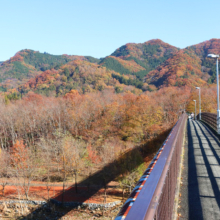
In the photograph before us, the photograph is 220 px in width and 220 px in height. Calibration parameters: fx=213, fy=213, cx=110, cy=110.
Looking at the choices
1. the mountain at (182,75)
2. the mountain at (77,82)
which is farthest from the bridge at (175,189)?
the mountain at (77,82)

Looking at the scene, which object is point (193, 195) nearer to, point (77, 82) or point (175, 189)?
point (175, 189)

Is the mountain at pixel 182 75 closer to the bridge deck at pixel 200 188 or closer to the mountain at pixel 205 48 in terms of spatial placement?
the mountain at pixel 205 48

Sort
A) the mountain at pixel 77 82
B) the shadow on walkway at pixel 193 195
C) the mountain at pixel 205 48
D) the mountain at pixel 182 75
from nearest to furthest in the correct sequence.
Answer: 1. the shadow on walkway at pixel 193 195
2. the mountain at pixel 182 75
3. the mountain at pixel 77 82
4. the mountain at pixel 205 48

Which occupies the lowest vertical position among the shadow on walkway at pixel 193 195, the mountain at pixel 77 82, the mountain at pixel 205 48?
Result: the shadow on walkway at pixel 193 195

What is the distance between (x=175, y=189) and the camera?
385 centimetres

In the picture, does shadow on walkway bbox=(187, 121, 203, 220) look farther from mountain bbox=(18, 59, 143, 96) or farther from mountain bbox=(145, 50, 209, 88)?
mountain bbox=(18, 59, 143, 96)

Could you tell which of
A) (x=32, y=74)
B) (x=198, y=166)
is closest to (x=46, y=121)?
(x=198, y=166)

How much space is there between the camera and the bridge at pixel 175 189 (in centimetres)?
147

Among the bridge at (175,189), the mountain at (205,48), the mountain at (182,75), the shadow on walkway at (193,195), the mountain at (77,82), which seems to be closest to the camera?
the bridge at (175,189)

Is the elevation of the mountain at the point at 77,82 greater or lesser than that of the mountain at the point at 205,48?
lesser

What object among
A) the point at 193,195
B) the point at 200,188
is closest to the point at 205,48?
the point at 200,188

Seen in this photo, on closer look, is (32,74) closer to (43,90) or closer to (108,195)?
(43,90)

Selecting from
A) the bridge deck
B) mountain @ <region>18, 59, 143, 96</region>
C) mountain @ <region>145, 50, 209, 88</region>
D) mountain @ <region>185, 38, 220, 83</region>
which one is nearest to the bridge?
the bridge deck

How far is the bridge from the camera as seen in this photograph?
147 centimetres
